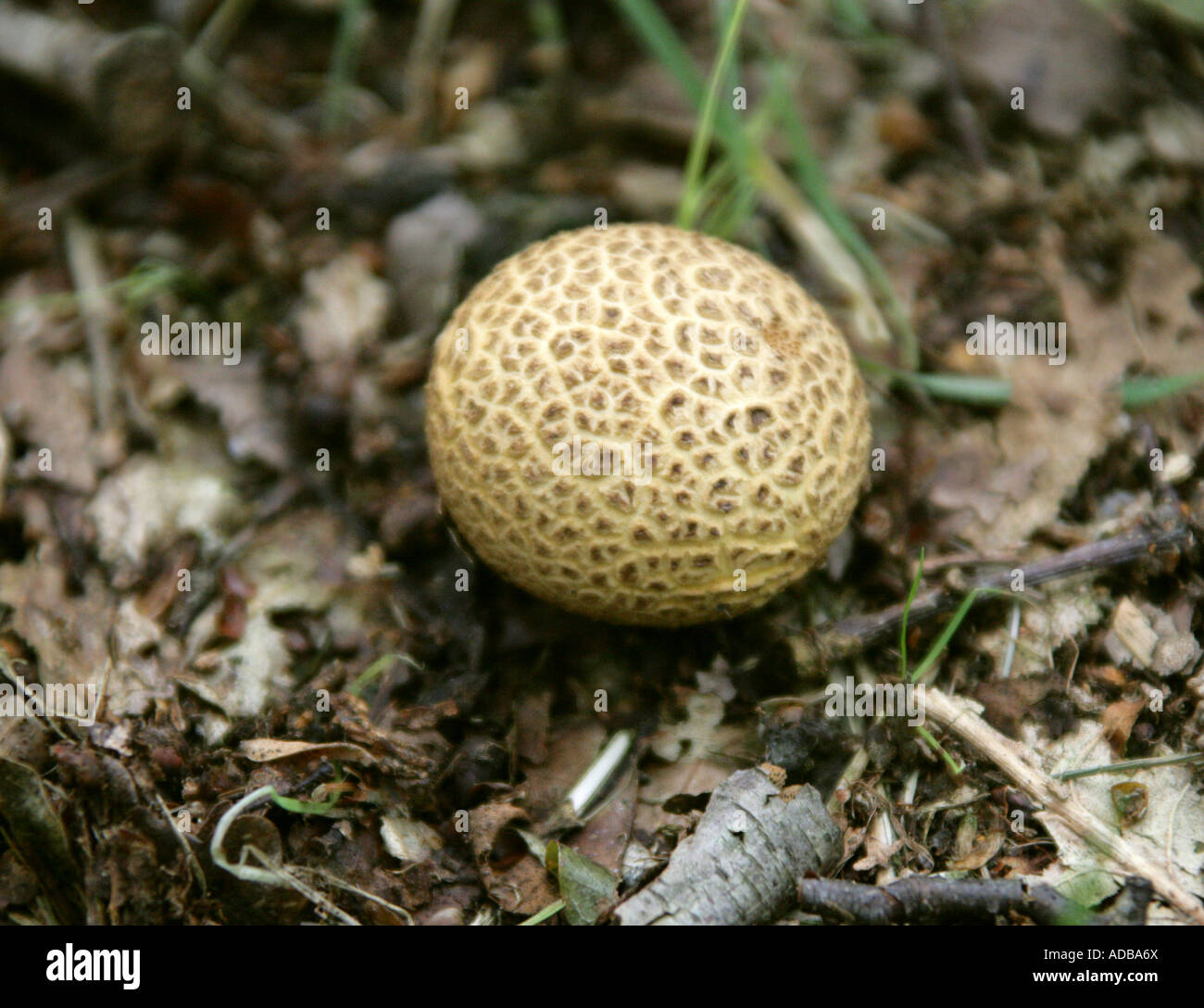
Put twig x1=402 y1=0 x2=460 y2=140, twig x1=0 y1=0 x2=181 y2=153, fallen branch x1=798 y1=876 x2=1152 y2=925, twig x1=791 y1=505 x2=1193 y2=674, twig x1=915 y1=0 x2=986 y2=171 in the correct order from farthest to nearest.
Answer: twig x1=402 y1=0 x2=460 y2=140 → twig x1=915 y1=0 x2=986 y2=171 → twig x1=0 y1=0 x2=181 y2=153 → twig x1=791 y1=505 x2=1193 y2=674 → fallen branch x1=798 y1=876 x2=1152 y2=925

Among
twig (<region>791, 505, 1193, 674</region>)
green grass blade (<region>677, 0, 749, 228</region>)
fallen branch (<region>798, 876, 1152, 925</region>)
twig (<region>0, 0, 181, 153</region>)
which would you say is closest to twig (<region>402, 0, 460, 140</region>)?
twig (<region>0, 0, 181, 153</region>)

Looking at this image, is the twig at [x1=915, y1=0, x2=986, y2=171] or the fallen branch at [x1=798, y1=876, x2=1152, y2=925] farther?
the twig at [x1=915, y1=0, x2=986, y2=171]

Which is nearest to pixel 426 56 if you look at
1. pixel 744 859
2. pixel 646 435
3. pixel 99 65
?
pixel 99 65

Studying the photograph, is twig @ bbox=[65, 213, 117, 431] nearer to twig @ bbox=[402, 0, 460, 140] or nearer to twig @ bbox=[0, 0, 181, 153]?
twig @ bbox=[0, 0, 181, 153]

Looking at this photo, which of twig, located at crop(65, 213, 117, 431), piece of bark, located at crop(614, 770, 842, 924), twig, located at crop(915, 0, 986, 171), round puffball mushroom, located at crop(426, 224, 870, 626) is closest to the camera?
piece of bark, located at crop(614, 770, 842, 924)

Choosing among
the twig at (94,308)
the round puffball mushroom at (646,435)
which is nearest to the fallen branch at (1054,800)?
the round puffball mushroom at (646,435)

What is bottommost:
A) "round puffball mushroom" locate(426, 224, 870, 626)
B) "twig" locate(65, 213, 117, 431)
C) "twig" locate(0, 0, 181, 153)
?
"round puffball mushroom" locate(426, 224, 870, 626)

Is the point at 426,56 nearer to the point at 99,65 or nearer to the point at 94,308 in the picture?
the point at 99,65
